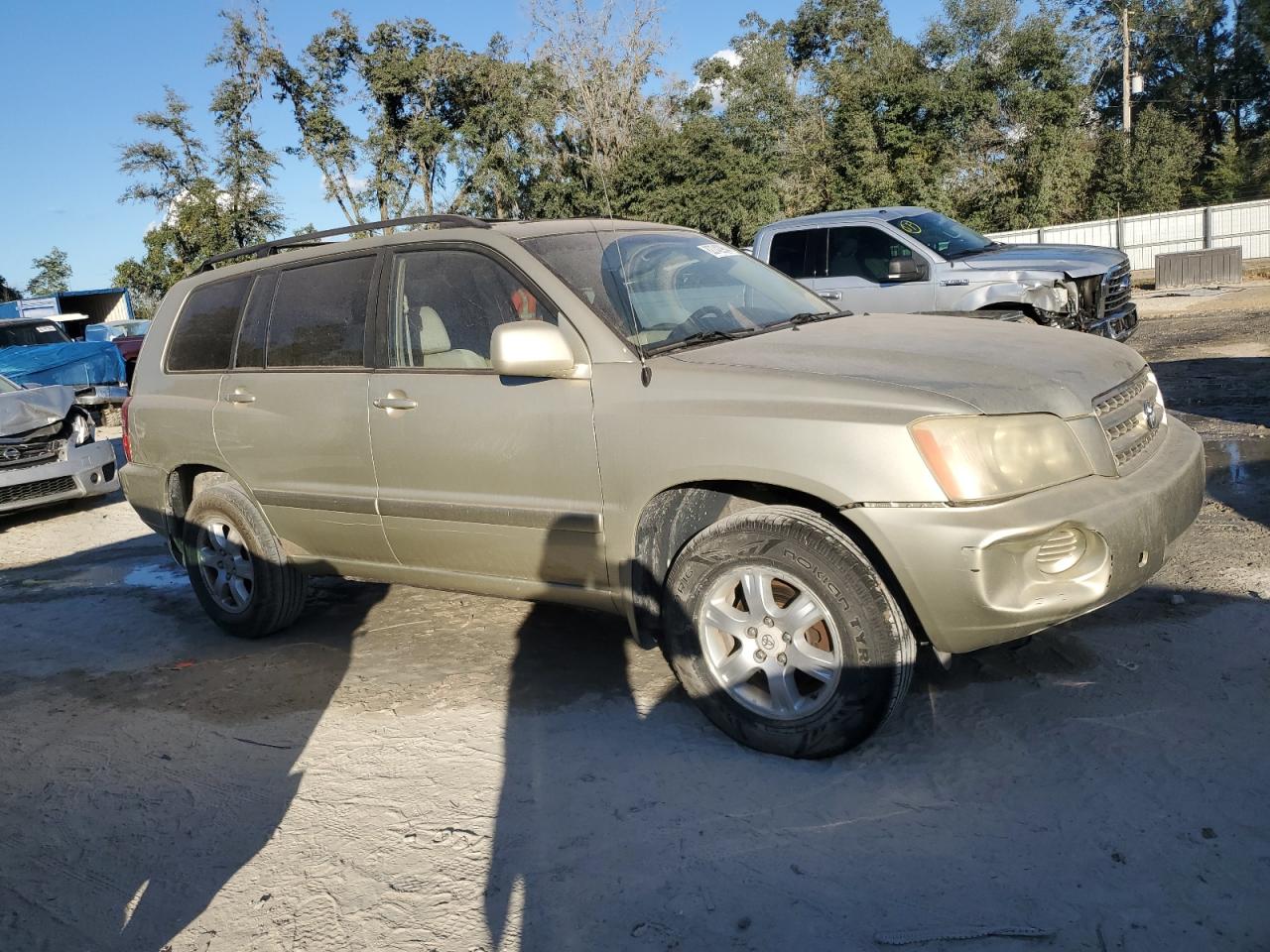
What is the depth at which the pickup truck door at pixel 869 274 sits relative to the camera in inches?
400

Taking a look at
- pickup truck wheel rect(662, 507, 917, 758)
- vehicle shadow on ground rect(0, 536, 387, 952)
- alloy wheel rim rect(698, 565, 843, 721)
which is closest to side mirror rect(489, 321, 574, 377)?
pickup truck wheel rect(662, 507, 917, 758)

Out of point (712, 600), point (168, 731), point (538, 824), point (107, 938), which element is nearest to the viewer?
point (107, 938)

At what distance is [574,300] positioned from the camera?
12.4ft

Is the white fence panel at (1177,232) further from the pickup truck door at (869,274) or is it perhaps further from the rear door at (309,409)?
the rear door at (309,409)

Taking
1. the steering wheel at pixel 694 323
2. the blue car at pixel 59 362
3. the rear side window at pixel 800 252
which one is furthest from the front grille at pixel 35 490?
the steering wheel at pixel 694 323

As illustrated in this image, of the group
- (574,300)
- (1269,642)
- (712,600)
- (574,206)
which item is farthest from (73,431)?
(574,206)

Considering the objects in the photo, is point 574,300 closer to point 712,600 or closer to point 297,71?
point 712,600

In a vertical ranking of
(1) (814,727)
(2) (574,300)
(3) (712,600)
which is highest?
(2) (574,300)

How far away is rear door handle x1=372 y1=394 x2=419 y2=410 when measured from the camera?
13.5 feet

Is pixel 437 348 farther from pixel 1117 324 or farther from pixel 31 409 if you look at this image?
pixel 1117 324

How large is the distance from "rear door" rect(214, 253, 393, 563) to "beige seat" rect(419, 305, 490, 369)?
287 mm

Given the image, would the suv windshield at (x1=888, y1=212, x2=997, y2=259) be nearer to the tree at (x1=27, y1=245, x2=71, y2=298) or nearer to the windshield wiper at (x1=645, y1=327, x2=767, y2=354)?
the windshield wiper at (x1=645, y1=327, x2=767, y2=354)

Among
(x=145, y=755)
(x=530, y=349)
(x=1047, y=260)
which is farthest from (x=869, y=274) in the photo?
(x=145, y=755)

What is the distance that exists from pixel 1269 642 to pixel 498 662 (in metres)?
3.09
